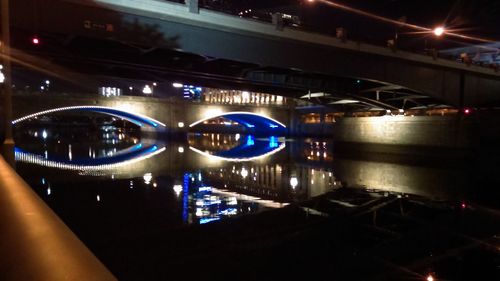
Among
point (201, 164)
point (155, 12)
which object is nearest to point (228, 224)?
point (155, 12)

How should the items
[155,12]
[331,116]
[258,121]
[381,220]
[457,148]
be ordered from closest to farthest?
[381,220], [155,12], [457,148], [331,116], [258,121]

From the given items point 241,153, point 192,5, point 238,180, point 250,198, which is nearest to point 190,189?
point 250,198

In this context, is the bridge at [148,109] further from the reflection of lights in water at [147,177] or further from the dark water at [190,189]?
the reflection of lights in water at [147,177]

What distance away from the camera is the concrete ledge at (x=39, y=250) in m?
3.23

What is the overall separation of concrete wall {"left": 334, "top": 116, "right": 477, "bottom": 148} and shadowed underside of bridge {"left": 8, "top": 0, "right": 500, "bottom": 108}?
5.81ft

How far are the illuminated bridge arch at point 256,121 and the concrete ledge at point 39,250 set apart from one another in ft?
184

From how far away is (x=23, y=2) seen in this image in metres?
14.4

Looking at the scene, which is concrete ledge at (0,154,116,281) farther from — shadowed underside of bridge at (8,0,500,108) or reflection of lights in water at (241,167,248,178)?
reflection of lights in water at (241,167,248,178)

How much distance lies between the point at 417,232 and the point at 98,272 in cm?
830

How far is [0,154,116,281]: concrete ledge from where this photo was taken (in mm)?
3227

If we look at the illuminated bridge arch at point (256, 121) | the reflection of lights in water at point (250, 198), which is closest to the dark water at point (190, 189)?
the reflection of lights in water at point (250, 198)

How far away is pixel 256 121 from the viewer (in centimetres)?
7375

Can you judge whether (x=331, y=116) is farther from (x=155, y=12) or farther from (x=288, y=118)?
(x=155, y=12)

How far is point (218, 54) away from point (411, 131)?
1833 centimetres
